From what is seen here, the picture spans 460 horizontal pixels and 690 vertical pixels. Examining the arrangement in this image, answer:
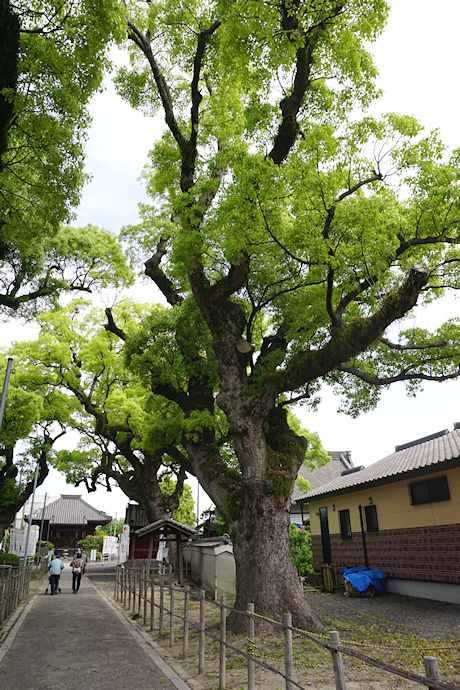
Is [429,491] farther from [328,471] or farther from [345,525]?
[328,471]

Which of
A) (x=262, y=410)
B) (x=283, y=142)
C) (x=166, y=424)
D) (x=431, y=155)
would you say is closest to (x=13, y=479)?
(x=166, y=424)

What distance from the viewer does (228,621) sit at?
29.5ft

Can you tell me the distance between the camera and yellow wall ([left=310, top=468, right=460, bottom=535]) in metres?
11.6

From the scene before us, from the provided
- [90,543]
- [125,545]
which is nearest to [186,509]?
[90,543]

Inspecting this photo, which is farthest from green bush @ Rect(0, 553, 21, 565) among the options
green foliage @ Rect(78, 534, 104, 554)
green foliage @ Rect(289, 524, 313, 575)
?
green foliage @ Rect(78, 534, 104, 554)

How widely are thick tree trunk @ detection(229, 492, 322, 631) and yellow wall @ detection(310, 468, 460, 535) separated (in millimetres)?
4997

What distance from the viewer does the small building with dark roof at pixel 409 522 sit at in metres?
11.5

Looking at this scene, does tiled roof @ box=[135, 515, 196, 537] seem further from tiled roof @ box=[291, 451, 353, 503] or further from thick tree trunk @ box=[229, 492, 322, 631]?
tiled roof @ box=[291, 451, 353, 503]

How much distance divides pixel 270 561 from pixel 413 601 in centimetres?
582

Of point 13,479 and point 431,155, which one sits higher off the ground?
point 431,155

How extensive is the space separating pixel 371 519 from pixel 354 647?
313 inches

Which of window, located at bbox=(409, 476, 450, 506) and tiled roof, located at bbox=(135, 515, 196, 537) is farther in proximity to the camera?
tiled roof, located at bbox=(135, 515, 196, 537)

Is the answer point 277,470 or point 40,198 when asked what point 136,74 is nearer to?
point 40,198

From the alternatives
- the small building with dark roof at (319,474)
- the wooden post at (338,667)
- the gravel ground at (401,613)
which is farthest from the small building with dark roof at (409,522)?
the small building with dark roof at (319,474)
